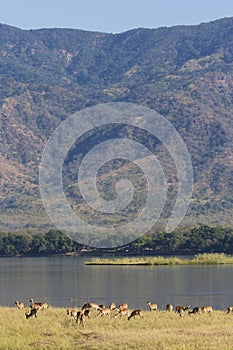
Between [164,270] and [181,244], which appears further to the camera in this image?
[181,244]

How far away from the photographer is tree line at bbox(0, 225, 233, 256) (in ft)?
395

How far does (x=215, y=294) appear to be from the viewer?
5944cm

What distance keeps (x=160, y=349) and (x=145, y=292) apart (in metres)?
30.0

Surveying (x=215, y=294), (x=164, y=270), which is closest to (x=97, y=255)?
(x=164, y=270)

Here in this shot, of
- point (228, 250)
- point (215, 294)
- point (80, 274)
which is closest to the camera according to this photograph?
point (215, 294)

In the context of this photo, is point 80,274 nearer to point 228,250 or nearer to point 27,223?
point 228,250

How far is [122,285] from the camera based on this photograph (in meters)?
68.5

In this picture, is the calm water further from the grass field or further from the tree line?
the tree line

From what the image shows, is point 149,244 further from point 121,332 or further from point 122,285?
point 121,332

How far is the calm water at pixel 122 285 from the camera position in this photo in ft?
186

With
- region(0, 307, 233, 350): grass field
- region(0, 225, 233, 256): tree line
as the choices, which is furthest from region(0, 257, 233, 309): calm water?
region(0, 225, 233, 256): tree line

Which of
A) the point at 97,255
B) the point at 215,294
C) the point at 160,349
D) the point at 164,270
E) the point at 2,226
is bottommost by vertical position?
the point at 160,349

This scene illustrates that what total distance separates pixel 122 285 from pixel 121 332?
32.5 meters

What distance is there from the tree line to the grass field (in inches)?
3073
